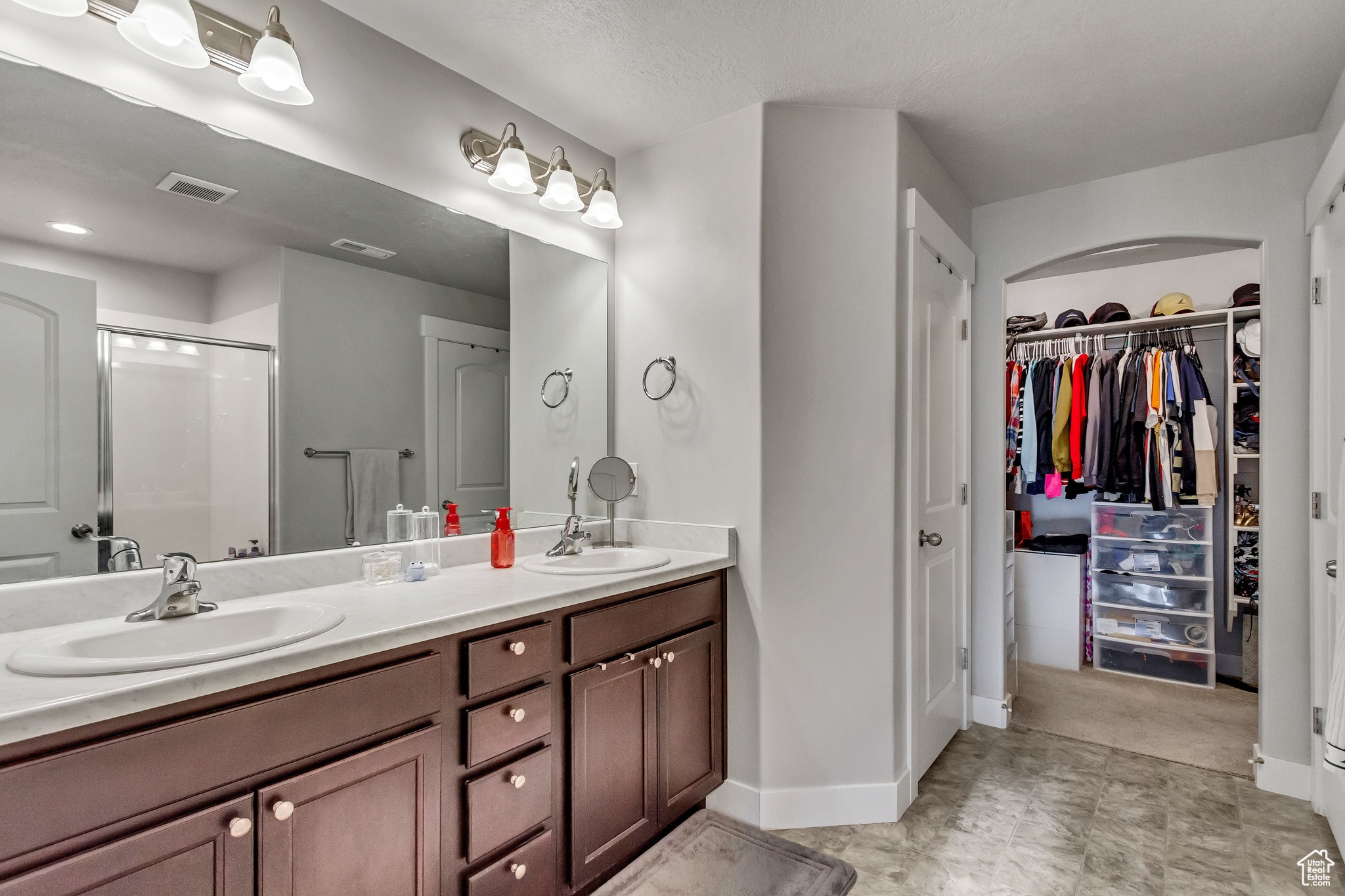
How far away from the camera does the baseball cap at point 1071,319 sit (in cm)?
401

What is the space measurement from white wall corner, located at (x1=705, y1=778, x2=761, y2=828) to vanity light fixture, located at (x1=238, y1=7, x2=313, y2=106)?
243 centimetres

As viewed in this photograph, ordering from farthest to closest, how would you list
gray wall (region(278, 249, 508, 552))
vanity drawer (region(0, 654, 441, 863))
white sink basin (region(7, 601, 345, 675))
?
gray wall (region(278, 249, 508, 552)) → white sink basin (region(7, 601, 345, 675)) → vanity drawer (region(0, 654, 441, 863))

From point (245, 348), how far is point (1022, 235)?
3.15 m

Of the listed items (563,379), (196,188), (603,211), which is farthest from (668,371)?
(196,188)

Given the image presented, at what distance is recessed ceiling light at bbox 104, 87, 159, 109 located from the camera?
145cm

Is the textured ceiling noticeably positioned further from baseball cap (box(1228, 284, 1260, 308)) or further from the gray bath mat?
the gray bath mat

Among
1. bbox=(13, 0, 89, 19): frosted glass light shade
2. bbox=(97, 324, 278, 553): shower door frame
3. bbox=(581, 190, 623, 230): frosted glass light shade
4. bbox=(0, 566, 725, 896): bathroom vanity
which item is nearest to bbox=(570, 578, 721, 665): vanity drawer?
bbox=(0, 566, 725, 896): bathroom vanity

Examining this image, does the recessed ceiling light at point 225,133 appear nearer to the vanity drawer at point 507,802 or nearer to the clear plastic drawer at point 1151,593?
the vanity drawer at point 507,802

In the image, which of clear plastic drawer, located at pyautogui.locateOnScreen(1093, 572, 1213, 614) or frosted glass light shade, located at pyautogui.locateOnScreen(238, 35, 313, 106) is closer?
frosted glass light shade, located at pyautogui.locateOnScreen(238, 35, 313, 106)

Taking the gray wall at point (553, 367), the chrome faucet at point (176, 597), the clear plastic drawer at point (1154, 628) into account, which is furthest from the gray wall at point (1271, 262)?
the chrome faucet at point (176, 597)

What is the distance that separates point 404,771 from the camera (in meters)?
1.34

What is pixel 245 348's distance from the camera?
5.43 ft

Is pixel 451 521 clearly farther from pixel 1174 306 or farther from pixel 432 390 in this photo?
pixel 1174 306

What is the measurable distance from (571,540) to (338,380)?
0.90 metres
